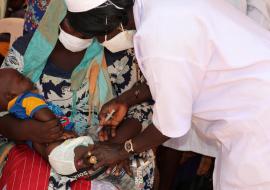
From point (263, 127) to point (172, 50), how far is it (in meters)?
0.47

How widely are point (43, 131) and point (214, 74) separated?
0.86 meters

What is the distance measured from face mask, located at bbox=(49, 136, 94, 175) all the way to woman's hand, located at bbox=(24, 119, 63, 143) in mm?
57

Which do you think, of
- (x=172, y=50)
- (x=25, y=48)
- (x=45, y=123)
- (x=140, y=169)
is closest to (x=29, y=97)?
(x=45, y=123)

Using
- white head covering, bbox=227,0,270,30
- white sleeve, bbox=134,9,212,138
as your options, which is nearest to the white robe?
white sleeve, bbox=134,9,212,138

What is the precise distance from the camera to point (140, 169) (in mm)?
2158

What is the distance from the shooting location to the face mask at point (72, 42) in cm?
191

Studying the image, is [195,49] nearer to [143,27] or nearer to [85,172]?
[143,27]

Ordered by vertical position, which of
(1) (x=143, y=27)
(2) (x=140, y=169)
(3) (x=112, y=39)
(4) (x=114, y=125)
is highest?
(1) (x=143, y=27)

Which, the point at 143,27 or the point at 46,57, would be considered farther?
the point at 46,57

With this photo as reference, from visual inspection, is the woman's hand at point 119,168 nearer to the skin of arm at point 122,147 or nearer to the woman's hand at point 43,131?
the skin of arm at point 122,147

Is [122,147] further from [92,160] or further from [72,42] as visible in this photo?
[72,42]

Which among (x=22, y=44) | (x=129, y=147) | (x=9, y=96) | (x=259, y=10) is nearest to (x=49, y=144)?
(x=9, y=96)

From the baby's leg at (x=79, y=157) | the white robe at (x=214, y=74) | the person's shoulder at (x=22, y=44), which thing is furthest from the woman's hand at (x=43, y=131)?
the white robe at (x=214, y=74)

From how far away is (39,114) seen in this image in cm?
200
